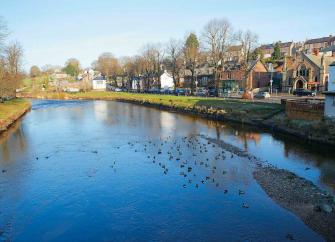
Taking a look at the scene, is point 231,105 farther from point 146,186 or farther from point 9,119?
point 146,186

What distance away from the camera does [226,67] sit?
365ft

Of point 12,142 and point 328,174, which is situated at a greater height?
point 12,142

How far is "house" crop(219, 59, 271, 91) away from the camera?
9586 cm

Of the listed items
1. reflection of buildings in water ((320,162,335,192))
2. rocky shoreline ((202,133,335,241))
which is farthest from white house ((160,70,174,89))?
reflection of buildings in water ((320,162,335,192))

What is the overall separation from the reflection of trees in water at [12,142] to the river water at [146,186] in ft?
0.76

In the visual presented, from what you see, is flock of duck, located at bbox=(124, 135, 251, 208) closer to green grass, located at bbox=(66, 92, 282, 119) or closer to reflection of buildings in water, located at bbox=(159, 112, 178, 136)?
reflection of buildings in water, located at bbox=(159, 112, 178, 136)

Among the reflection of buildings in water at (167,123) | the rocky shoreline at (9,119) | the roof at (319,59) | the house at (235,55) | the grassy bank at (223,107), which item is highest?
the house at (235,55)

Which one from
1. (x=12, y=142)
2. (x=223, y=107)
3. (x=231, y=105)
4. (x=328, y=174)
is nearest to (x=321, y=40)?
(x=231, y=105)

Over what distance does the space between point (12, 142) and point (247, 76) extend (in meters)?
65.4

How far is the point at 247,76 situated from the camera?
91062mm

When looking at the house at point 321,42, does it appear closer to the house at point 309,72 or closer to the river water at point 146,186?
the house at point 309,72

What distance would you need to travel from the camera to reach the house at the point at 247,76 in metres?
95.9

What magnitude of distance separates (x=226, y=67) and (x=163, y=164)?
8462 cm

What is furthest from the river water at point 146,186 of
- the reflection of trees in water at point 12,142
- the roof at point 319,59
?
the roof at point 319,59
